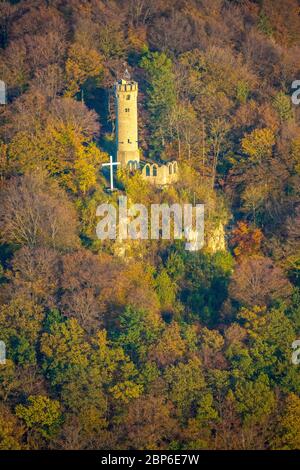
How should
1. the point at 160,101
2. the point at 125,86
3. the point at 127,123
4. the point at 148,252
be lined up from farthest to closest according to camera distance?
the point at 160,101 < the point at 127,123 < the point at 148,252 < the point at 125,86

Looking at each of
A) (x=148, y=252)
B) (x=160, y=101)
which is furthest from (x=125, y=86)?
(x=148, y=252)

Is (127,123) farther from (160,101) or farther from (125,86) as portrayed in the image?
(160,101)

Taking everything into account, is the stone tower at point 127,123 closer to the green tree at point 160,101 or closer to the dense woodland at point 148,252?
the dense woodland at point 148,252

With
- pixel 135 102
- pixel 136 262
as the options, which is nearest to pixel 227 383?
pixel 136 262

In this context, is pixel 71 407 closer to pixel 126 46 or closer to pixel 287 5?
pixel 126 46

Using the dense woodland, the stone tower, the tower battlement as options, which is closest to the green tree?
the dense woodland

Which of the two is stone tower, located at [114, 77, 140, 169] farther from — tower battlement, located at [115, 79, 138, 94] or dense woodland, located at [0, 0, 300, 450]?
dense woodland, located at [0, 0, 300, 450]

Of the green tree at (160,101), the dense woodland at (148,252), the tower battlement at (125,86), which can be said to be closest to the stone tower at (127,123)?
the tower battlement at (125,86)
